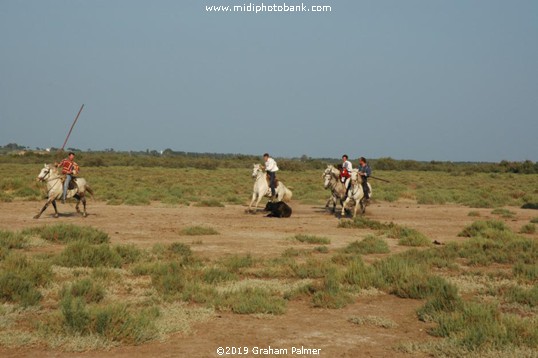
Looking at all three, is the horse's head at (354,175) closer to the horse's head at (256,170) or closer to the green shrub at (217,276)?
the horse's head at (256,170)

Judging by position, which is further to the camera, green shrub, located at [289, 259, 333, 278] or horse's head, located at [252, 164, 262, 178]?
horse's head, located at [252, 164, 262, 178]

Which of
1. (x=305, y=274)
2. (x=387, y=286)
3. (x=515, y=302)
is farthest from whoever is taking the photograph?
(x=305, y=274)

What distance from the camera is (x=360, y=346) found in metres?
7.71

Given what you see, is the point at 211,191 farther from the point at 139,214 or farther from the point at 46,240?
the point at 46,240

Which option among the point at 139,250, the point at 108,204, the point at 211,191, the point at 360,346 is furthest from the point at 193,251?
the point at 211,191

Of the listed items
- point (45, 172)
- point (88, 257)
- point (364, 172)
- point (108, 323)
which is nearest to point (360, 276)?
point (108, 323)

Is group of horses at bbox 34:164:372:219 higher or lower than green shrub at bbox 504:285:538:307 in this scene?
higher

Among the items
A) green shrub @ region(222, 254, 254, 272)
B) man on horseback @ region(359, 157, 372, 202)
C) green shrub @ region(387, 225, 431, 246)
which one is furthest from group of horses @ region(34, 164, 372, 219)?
green shrub @ region(222, 254, 254, 272)

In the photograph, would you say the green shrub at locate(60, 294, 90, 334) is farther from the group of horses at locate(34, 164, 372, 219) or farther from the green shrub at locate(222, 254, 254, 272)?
the group of horses at locate(34, 164, 372, 219)

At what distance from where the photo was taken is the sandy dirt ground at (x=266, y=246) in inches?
297

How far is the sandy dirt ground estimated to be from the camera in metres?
7.55

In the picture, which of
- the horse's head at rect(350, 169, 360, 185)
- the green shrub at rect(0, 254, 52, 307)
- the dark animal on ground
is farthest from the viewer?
the dark animal on ground

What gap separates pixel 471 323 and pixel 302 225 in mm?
13323

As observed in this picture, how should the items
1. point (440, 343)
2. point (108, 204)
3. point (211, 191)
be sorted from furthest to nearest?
point (211, 191) < point (108, 204) < point (440, 343)
